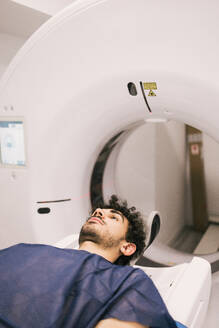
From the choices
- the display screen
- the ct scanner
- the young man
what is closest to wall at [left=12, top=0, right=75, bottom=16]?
the ct scanner

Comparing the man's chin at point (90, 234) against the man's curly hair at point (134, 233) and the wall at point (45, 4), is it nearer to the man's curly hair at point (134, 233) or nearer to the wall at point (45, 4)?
the man's curly hair at point (134, 233)

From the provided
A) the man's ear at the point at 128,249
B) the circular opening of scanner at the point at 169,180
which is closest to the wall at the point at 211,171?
the circular opening of scanner at the point at 169,180

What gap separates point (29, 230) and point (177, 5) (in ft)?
3.74

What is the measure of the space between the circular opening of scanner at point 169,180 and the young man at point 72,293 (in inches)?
27.1

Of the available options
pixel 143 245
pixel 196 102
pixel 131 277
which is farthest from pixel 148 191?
pixel 131 277

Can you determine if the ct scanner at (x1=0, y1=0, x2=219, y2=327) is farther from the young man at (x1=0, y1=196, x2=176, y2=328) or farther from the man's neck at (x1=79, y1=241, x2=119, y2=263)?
the man's neck at (x1=79, y1=241, x2=119, y2=263)

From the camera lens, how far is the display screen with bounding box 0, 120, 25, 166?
146 centimetres

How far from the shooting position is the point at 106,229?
1172 millimetres

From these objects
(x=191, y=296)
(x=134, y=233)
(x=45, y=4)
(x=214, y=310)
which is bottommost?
(x=214, y=310)

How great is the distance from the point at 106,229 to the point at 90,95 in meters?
0.52

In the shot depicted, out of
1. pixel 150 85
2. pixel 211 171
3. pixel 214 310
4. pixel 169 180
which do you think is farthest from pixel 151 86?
pixel 211 171

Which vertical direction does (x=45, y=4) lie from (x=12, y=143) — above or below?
above

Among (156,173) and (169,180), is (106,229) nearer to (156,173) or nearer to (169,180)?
(156,173)

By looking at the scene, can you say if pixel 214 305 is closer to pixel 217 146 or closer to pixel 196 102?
pixel 196 102
